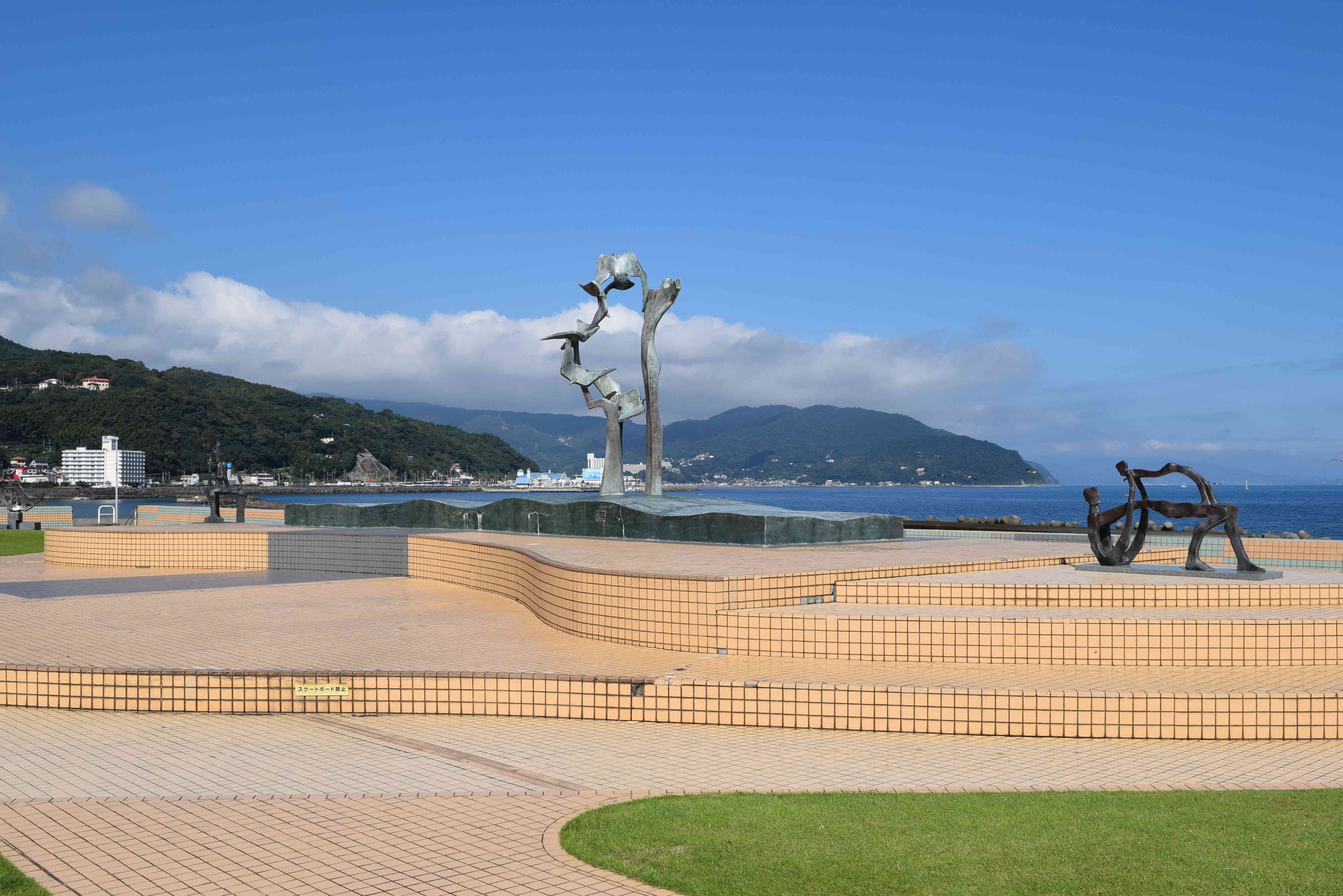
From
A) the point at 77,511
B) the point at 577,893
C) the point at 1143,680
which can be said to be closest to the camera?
the point at 577,893

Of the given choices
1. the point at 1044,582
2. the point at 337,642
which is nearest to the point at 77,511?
the point at 337,642

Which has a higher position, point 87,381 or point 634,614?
Answer: point 87,381

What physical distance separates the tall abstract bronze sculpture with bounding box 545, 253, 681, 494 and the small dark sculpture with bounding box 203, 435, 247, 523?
9.86m

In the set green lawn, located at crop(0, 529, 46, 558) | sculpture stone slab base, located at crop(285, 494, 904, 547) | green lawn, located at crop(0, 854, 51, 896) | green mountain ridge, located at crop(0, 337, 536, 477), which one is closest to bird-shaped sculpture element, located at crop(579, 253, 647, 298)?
sculpture stone slab base, located at crop(285, 494, 904, 547)

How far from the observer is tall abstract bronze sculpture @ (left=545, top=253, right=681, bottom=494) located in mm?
19984

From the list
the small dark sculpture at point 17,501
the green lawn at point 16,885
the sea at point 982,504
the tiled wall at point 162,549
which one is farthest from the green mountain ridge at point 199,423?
the green lawn at point 16,885

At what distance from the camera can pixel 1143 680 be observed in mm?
7684

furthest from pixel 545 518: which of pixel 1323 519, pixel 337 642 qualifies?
pixel 1323 519

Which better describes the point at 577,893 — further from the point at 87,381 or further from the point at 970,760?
the point at 87,381

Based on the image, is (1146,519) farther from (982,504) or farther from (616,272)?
(982,504)

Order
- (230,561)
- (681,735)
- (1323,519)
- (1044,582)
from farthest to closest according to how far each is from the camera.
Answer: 1. (1323,519)
2. (230,561)
3. (1044,582)
4. (681,735)

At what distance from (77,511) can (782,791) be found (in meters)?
62.8

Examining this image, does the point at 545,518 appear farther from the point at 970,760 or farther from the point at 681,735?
the point at 970,760

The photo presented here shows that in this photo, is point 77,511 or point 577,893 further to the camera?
point 77,511
